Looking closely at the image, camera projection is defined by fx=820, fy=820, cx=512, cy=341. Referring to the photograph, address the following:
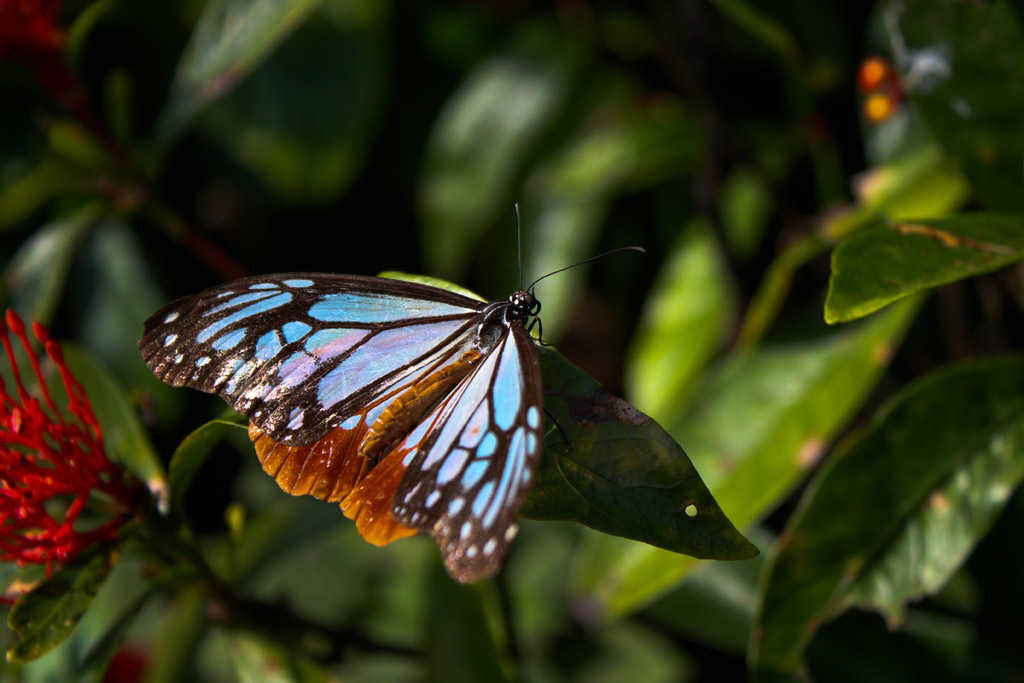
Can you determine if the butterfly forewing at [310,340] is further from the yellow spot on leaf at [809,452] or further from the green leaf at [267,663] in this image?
the yellow spot on leaf at [809,452]

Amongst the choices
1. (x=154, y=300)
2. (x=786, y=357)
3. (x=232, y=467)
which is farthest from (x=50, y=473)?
(x=232, y=467)

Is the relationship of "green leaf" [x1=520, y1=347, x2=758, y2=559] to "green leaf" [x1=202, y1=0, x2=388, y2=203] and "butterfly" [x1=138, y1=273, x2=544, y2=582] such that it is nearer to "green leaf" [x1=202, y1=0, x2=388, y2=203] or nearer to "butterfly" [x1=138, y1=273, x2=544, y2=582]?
"butterfly" [x1=138, y1=273, x2=544, y2=582]

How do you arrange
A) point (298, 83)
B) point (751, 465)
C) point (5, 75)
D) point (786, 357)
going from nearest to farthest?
point (751, 465) < point (786, 357) < point (298, 83) < point (5, 75)

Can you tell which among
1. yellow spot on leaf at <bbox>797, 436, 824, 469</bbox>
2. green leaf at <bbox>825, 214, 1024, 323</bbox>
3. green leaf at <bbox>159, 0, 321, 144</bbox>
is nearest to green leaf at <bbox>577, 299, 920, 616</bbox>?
yellow spot on leaf at <bbox>797, 436, 824, 469</bbox>

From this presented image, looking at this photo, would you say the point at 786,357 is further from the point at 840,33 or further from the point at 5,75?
the point at 5,75

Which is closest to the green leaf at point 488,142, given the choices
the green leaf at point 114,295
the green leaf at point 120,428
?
the green leaf at point 114,295
